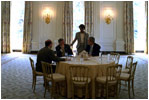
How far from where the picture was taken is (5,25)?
12742 millimetres

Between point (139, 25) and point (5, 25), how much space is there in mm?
10198

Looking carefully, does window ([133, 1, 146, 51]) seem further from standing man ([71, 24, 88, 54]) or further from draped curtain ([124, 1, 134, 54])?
standing man ([71, 24, 88, 54])

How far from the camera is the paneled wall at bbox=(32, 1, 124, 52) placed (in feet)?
40.1

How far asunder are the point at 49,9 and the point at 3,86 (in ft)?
29.0

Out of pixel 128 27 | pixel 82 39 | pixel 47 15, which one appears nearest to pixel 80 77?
pixel 82 39

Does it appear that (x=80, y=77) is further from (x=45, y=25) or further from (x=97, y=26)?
(x=45, y=25)

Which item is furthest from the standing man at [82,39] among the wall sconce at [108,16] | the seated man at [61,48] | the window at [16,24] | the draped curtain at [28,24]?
the window at [16,24]

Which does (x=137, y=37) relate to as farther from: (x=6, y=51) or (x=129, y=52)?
(x=6, y=51)

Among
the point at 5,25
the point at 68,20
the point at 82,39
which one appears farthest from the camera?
the point at 5,25

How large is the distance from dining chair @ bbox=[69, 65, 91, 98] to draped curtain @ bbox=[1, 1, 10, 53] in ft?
35.1

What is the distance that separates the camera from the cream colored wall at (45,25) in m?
12.4

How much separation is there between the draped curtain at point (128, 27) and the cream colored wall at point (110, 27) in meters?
0.31

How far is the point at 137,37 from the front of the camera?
1286 cm

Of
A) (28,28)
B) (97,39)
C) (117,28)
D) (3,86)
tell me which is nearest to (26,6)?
(28,28)
